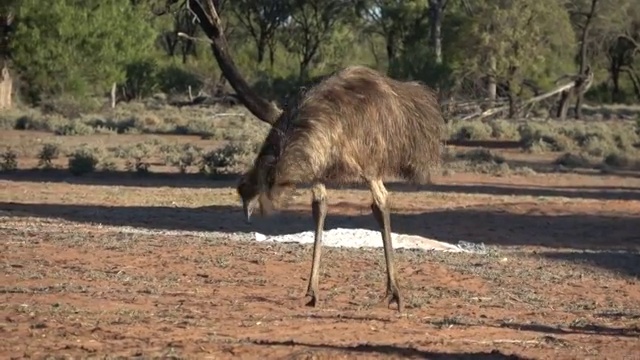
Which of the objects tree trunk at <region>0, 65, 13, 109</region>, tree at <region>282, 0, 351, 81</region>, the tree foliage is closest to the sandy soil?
the tree foliage

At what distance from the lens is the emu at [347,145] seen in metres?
10.0

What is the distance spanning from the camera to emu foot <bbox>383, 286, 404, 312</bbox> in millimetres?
10359

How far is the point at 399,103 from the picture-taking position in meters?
10.6

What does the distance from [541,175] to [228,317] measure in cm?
2188

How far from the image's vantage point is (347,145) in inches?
399

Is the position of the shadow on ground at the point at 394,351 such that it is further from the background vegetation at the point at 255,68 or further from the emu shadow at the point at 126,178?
the background vegetation at the point at 255,68

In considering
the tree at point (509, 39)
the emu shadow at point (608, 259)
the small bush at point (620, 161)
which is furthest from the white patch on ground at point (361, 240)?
the tree at point (509, 39)

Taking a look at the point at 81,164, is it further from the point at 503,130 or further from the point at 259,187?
the point at 503,130

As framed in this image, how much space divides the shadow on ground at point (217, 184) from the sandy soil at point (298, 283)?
2858 millimetres

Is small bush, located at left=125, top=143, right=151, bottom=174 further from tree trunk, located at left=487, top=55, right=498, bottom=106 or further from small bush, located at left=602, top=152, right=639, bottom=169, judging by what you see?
tree trunk, located at left=487, top=55, right=498, bottom=106

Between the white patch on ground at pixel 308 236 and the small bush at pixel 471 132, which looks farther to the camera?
the small bush at pixel 471 132

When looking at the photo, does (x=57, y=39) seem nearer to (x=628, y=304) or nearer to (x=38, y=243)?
(x=38, y=243)

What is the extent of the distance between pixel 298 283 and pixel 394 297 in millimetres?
1948

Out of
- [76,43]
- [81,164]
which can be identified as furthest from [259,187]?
[76,43]
